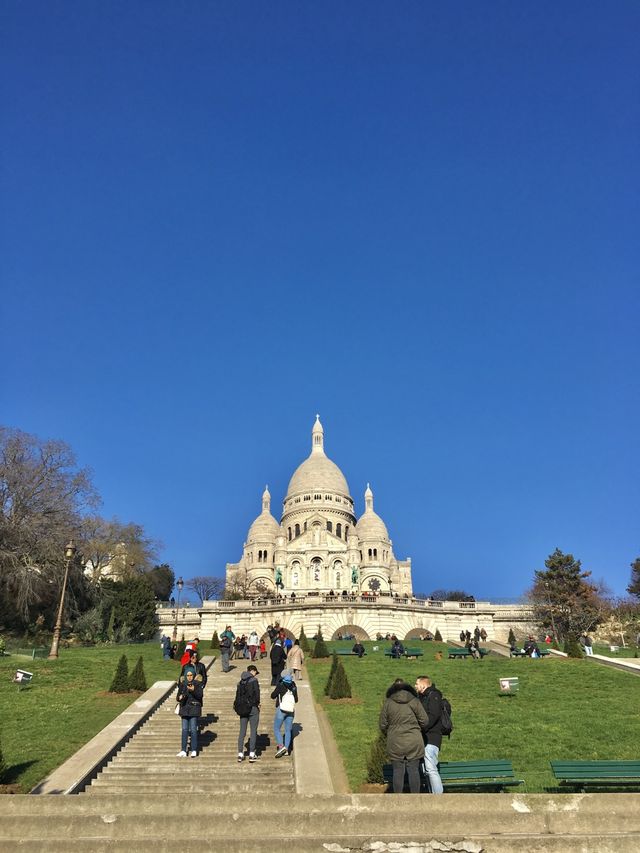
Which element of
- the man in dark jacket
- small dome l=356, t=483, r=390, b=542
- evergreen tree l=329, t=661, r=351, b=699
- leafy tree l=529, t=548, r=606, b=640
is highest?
small dome l=356, t=483, r=390, b=542

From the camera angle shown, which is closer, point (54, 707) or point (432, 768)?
point (432, 768)

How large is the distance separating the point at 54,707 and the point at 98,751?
5329 mm

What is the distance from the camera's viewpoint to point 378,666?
2667 cm

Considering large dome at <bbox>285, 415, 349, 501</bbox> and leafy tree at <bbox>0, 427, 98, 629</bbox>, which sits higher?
large dome at <bbox>285, 415, 349, 501</bbox>

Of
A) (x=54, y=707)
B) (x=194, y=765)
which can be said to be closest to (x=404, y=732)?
(x=194, y=765)

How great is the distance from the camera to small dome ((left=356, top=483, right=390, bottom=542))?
90.1 m

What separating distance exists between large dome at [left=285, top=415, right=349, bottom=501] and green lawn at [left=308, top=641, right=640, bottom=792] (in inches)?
2628

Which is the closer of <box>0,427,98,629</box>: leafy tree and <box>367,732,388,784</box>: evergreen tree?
<box>367,732,388,784</box>: evergreen tree

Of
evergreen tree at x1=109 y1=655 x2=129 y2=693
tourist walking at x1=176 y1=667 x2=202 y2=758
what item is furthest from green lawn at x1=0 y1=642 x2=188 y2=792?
tourist walking at x1=176 y1=667 x2=202 y2=758

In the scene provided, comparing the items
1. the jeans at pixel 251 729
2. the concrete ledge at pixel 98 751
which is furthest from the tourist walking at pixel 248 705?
the concrete ledge at pixel 98 751

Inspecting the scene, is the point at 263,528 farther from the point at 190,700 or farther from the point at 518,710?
the point at 190,700

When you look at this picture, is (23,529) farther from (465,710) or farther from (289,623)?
(465,710)

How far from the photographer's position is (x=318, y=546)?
81312 mm

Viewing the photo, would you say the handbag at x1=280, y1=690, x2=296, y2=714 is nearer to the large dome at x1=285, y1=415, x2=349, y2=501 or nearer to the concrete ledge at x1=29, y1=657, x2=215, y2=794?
the concrete ledge at x1=29, y1=657, x2=215, y2=794
